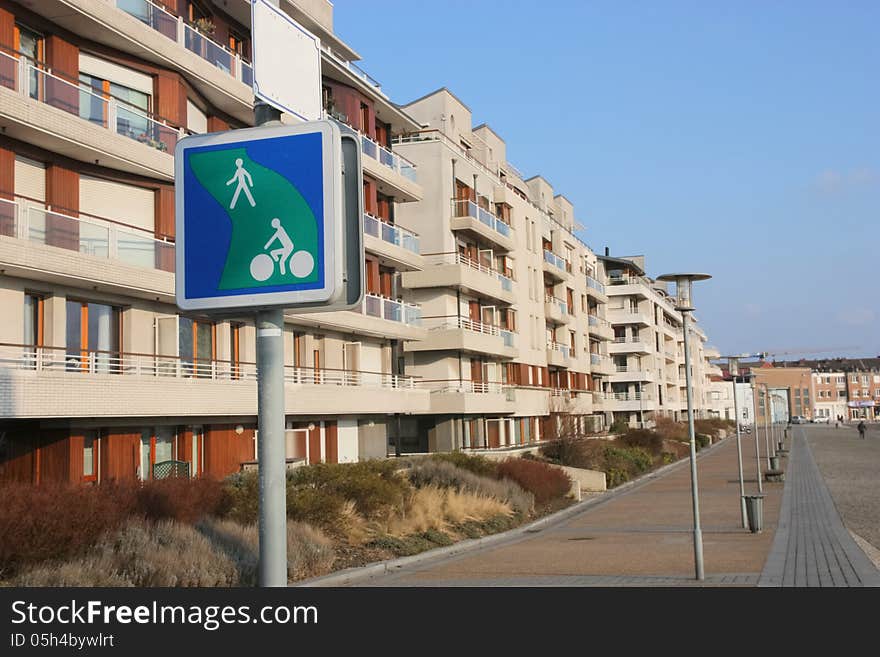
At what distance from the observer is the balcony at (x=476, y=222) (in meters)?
44.8

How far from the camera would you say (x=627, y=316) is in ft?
312

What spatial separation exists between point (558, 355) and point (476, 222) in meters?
18.8

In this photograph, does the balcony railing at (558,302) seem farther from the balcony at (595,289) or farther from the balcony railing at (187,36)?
the balcony railing at (187,36)

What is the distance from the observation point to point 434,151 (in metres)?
44.1

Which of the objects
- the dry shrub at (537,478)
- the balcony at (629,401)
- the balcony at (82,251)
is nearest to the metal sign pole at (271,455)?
the balcony at (82,251)

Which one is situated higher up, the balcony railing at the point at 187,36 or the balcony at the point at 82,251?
the balcony railing at the point at 187,36

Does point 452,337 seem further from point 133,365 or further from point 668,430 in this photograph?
point 668,430

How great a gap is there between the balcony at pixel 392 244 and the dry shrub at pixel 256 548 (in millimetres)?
19842

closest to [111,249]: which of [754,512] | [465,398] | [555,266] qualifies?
[754,512]

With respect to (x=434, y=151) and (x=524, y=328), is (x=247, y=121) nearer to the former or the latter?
(x=434, y=151)

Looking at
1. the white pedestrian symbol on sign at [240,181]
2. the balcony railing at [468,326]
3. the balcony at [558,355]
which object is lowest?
the white pedestrian symbol on sign at [240,181]

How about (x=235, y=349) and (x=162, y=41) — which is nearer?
(x=162, y=41)

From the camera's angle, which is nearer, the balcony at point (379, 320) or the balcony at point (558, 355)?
the balcony at point (379, 320)

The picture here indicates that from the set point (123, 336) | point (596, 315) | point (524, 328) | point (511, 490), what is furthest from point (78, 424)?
point (596, 315)
